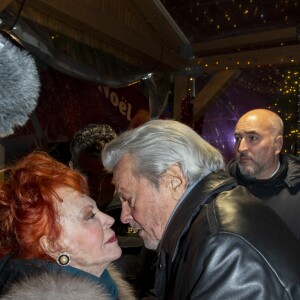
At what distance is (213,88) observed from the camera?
5066 mm

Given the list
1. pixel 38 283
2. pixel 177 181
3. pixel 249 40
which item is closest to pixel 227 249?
pixel 177 181

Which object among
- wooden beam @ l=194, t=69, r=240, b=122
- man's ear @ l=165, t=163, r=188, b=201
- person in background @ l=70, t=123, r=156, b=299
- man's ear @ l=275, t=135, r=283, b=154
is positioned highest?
wooden beam @ l=194, t=69, r=240, b=122

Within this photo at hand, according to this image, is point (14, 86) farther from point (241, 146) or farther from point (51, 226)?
point (241, 146)

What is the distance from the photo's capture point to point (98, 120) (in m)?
4.78

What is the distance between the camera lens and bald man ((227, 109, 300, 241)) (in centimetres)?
315

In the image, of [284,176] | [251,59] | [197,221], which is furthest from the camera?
[251,59]

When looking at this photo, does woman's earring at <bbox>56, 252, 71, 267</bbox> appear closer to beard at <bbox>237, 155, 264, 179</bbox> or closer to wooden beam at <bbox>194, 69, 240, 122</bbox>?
beard at <bbox>237, 155, 264, 179</bbox>

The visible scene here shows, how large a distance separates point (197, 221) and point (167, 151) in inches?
14.5

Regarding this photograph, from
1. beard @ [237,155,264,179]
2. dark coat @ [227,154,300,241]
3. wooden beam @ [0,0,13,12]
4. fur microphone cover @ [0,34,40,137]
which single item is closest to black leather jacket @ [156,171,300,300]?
fur microphone cover @ [0,34,40,137]

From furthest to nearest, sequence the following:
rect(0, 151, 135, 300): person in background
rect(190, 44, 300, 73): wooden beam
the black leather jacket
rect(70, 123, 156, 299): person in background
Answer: rect(190, 44, 300, 73): wooden beam, rect(70, 123, 156, 299): person in background, rect(0, 151, 135, 300): person in background, the black leather jacket

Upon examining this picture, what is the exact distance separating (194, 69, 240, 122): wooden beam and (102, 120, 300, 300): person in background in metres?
3.42

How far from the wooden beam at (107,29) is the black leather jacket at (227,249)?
2323 millimetres

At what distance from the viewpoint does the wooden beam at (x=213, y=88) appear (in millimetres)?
4906

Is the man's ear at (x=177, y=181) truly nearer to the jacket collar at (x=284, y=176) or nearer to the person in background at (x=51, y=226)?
the person in background at (x=51, y=226)
